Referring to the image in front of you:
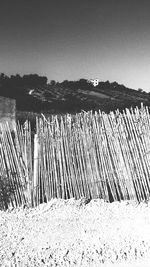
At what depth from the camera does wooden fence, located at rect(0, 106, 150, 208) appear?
4.04 m

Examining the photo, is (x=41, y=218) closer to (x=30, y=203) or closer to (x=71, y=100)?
(x=30, y=203)

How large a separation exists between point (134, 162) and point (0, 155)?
214cm

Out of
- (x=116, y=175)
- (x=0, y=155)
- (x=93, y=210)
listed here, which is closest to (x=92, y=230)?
(x=93, y=210)

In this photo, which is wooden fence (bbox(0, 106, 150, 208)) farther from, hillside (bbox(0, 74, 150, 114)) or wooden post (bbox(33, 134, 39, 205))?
hillside (bbox(0, 74, 150, 114))

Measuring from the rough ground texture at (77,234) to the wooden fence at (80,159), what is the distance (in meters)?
0.25

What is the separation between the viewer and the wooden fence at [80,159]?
4.04 metres

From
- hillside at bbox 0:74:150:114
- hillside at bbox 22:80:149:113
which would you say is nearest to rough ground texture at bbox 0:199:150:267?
hillside at bbox 0:74:150:114

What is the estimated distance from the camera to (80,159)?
4.16 metres

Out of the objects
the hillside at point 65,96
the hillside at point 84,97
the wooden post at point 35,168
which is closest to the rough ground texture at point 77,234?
the wooden post at point 35,168

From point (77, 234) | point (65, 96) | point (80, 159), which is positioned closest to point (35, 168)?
point (80, 159)

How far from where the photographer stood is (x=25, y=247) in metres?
2.96

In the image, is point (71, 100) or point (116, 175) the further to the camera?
point (71, 100)

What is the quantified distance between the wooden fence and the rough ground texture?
0.25 metres

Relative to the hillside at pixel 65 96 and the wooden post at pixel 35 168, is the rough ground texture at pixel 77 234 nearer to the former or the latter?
the wooden post at pixel 35 168
